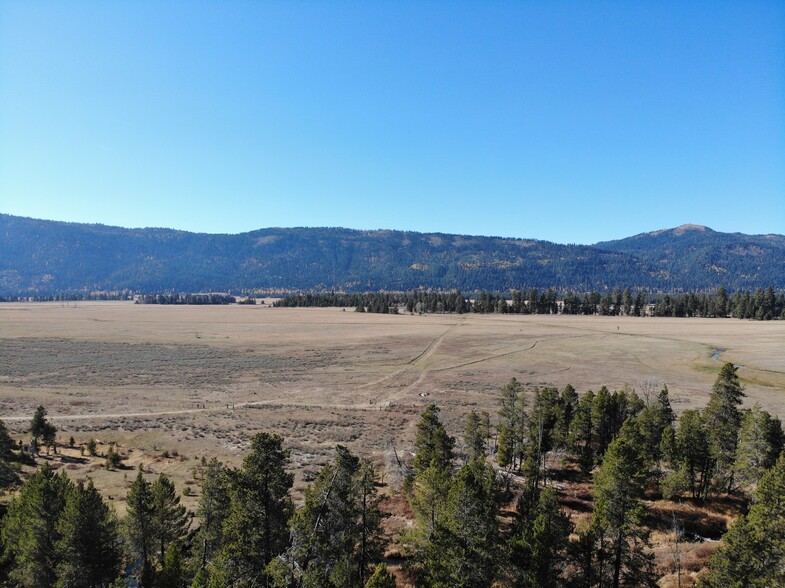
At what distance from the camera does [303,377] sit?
75.8m

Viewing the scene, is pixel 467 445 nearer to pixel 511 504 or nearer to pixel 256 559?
pixel 511 504

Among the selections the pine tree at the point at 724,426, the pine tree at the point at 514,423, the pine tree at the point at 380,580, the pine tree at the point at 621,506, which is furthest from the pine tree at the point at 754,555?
the pine tree at the point at 514,423

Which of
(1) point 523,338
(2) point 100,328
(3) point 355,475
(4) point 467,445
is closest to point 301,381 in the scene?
(4) point 467,445

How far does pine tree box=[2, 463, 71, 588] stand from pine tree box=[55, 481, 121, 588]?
57cm

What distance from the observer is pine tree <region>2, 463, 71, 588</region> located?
2069 centimetres

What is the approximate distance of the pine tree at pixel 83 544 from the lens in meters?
20.3

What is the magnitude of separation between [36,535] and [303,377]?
2152 inches

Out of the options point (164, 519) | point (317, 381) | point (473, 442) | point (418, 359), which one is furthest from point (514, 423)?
point (418, 359)

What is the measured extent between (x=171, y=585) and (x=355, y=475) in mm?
9702

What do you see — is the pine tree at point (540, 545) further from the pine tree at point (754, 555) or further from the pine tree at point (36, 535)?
the pine tree at point (36, 535)

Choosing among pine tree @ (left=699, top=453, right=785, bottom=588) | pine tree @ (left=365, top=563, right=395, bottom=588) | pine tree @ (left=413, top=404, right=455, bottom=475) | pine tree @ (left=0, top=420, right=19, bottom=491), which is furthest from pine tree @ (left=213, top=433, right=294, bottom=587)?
pine tree @ (left=0, top=420, right=19, bottom=491)

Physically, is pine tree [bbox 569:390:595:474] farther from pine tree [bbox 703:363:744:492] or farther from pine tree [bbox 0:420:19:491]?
pine tree [bbox 0:420:19:491]

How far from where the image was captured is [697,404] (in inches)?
2232

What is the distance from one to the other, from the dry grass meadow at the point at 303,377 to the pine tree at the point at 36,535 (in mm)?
9730
